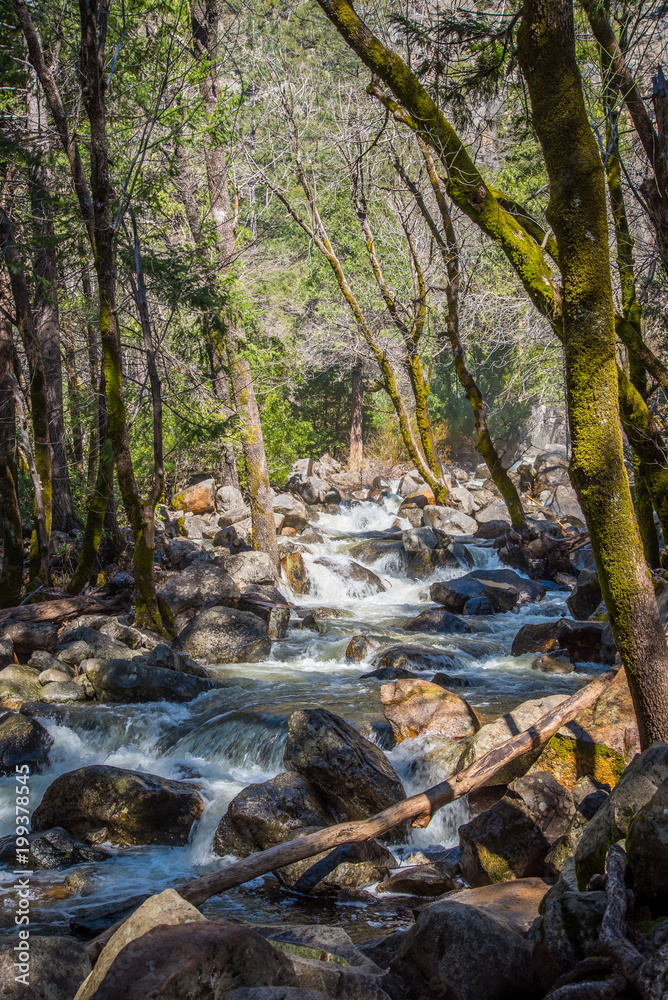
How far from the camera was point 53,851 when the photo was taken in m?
5.10

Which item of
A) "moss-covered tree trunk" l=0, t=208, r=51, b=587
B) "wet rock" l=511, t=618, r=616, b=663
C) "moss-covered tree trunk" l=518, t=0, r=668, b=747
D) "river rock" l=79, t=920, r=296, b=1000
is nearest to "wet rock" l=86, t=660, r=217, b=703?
"moss-covered tree trunk" l=0, t=208, r=51, b=587

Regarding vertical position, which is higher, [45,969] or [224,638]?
[224,638]

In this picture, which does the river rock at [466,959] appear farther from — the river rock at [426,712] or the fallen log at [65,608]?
the fallen log at [65,608]

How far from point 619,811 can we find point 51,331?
1130 centimetres

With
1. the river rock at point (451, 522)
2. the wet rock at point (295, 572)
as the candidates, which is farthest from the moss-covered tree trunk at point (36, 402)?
the river rock at point (451, 522)

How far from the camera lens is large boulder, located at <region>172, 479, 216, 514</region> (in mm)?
20094

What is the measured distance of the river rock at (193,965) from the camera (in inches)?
89.3

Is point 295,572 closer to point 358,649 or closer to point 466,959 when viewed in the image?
point 358,649

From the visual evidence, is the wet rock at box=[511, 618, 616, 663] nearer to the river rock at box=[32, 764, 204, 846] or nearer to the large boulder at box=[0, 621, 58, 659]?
the river rock at box=[32, 764, 204, 846]

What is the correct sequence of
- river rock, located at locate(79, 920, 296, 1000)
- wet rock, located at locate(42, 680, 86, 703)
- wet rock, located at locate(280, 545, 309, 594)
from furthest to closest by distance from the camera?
wet rock, located at locate(280, 545, 309, 594)
wet rock, located at locate(42, 680, 86, 703)
river rock, located at locate(79, 920, 296, 1000)

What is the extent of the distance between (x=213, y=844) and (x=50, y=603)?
19.1 feet

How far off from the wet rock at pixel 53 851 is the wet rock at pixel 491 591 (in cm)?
847

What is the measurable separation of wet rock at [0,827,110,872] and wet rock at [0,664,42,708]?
2567 mm

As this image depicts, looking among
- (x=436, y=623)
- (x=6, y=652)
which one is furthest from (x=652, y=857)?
(x=436, y=623)
